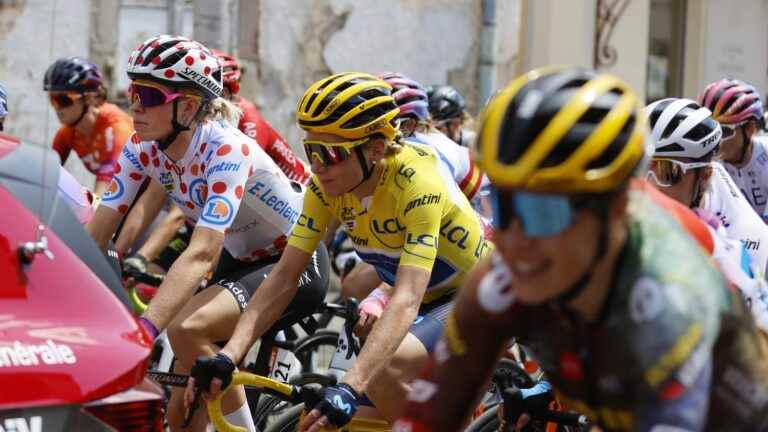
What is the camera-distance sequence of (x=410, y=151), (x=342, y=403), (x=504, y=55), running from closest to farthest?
(x=342, y=403) < (x=410, y=151) < (x=504, y=55)

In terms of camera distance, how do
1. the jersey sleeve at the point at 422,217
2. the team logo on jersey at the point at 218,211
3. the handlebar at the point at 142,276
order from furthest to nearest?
1. the handlebar at the point at 142,276
2. the team logo on jersey at the point at 218,211
3. the jersey sleeve at the point at 422,217

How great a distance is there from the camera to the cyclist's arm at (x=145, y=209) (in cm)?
644

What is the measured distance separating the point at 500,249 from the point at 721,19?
18314 mm

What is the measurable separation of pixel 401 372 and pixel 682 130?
56.5 inches

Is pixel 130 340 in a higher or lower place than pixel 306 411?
higher

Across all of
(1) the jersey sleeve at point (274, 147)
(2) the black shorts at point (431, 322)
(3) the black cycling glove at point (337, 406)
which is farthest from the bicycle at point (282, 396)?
(1) the jersey sleeve at point (274, 147)

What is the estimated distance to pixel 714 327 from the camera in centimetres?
273

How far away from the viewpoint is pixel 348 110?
5352mm

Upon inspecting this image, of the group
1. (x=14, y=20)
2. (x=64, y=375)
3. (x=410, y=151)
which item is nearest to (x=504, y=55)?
(x=14, y=20)

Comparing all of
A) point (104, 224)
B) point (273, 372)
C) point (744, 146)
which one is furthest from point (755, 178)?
point (104, 224)

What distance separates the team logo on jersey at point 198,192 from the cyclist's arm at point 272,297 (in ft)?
2.35

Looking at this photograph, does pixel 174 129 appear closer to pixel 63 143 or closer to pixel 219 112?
pixel 219 112

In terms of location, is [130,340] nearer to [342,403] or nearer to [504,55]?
[342,403]

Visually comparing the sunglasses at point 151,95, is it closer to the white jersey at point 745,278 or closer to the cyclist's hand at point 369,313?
A: the cyclist's hand at point 369,313
